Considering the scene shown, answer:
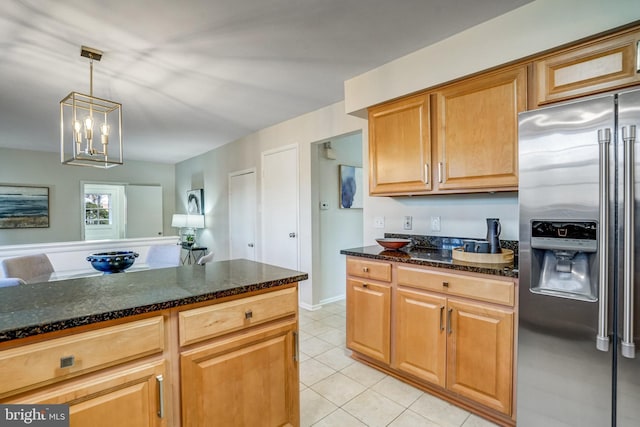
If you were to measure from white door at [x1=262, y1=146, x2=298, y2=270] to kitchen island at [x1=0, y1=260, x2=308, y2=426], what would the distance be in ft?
7.48

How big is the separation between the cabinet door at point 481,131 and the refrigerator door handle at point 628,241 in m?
0.54

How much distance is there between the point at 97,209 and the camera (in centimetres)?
629

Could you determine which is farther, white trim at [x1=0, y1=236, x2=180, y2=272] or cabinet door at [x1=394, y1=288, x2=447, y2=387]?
white trim at [x1=0, y1=236, x2=180, y2=272]

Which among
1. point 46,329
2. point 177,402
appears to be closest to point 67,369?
point 46,329

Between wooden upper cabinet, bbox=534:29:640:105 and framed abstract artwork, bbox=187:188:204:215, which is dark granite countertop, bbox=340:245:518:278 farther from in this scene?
framed abstract artwork, bbox=187:188:204:215

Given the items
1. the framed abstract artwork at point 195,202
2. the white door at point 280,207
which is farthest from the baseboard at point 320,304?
the framed abstract artwork at point 195,202

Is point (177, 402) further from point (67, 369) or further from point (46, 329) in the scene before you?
point (46, 329)

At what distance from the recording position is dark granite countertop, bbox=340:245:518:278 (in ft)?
5.54

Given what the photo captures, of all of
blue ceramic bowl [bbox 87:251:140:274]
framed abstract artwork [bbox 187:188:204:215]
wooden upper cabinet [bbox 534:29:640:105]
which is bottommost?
blue ceramic bowl [bbox 87:251:140:274]

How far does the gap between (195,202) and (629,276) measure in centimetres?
634

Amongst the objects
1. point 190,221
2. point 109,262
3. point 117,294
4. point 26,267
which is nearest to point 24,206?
point 190,221

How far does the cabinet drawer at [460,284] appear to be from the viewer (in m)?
1.66

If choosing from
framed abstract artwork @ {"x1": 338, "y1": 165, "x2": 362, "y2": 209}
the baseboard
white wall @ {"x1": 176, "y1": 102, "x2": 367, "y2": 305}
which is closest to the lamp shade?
white wall @ {"x1": 176, "y1": 102, "x2": 367, "y2": 305}

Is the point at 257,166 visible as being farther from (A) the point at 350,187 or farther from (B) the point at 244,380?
Answer: (B) the point at 244,380
